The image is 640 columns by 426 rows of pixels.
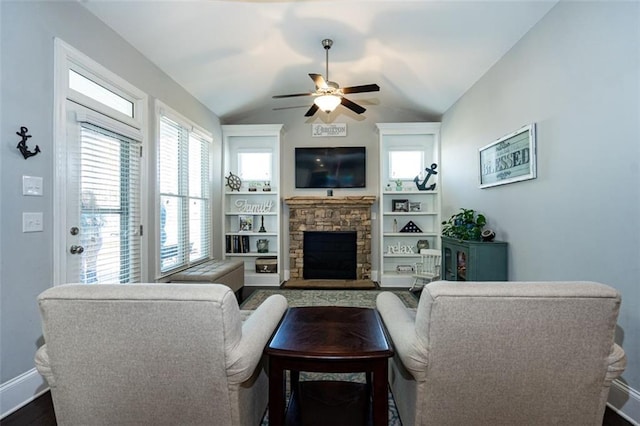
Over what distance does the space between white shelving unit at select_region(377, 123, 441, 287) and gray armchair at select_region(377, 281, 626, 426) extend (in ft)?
13.2

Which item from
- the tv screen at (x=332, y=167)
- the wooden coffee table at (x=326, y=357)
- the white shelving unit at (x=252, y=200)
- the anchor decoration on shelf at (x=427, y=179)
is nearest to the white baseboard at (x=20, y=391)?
the wooden coffee table at (x=326, y=357)

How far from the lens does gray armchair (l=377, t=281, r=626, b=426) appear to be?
1276mm

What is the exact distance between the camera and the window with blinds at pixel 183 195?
370 centimetres

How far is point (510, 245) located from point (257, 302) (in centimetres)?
316

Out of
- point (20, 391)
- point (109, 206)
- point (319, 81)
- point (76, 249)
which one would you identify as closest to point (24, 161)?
point (76, 249)

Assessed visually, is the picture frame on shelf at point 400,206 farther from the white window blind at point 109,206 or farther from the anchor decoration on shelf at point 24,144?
the anchor decoration on shelf at point 24,144

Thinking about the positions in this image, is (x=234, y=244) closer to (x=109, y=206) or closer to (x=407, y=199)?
(x=109, y=206)

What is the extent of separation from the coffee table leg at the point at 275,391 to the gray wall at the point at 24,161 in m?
1.70

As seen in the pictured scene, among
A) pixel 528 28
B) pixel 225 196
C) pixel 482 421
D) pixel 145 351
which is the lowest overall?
pixel 482 421

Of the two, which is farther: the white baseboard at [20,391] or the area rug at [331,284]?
the area rug at [331,284]

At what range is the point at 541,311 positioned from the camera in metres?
1.27

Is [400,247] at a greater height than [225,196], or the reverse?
[225,196]

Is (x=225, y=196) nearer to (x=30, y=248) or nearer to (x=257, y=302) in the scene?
(x=257, y=302)

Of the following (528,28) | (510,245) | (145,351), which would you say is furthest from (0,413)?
(528,28)
